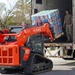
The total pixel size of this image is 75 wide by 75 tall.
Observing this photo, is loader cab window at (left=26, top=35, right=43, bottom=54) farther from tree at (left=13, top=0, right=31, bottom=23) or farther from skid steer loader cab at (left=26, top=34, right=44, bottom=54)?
tree at (left=13, top=0, right=31, bottom=23)

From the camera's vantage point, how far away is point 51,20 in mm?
14539

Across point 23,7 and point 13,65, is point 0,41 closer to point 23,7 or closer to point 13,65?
point 13,65

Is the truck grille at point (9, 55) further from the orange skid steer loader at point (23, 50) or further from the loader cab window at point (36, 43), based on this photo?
the loader cab window at point (36, 43)

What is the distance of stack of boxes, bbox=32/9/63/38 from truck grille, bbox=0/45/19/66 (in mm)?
3206

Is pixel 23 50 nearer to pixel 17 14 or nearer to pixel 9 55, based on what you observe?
pixel 9 55

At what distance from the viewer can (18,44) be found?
38.0 feet

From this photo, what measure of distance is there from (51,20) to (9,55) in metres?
3.57

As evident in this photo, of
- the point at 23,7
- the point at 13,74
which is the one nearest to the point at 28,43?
the point at 13,74

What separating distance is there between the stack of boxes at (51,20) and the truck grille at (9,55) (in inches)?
126

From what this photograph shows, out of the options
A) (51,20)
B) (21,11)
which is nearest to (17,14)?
(21,11)

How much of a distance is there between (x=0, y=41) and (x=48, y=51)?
349cm

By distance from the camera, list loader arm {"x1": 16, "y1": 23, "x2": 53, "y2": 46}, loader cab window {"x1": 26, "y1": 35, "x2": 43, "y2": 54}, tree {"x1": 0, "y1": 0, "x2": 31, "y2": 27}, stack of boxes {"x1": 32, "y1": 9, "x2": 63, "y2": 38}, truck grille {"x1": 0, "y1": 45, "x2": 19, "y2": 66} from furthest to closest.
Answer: tree {"x1": 0, "y1": 0, "x2": 31, "y2": 27}, stack of boxes {"x1": 32, "y1": 9, "x2": 63, "y2": 38}, loader cab window {"x1": 26, "y1": 35, "x2": 43, "y2": 54}, loader arm {"x1": 16, "y1": 23, "x2": 53, "y2": 46}, truck grille {"x1": 0, "y1": 45, "x2": 19, "y2": 66}

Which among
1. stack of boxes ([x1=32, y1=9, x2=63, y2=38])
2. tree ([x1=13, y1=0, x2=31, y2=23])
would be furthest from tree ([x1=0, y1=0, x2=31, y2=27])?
stack of boxes ([x1=32, y1=9, x2=63, y2=38])

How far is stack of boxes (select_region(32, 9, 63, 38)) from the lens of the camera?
14.5m
